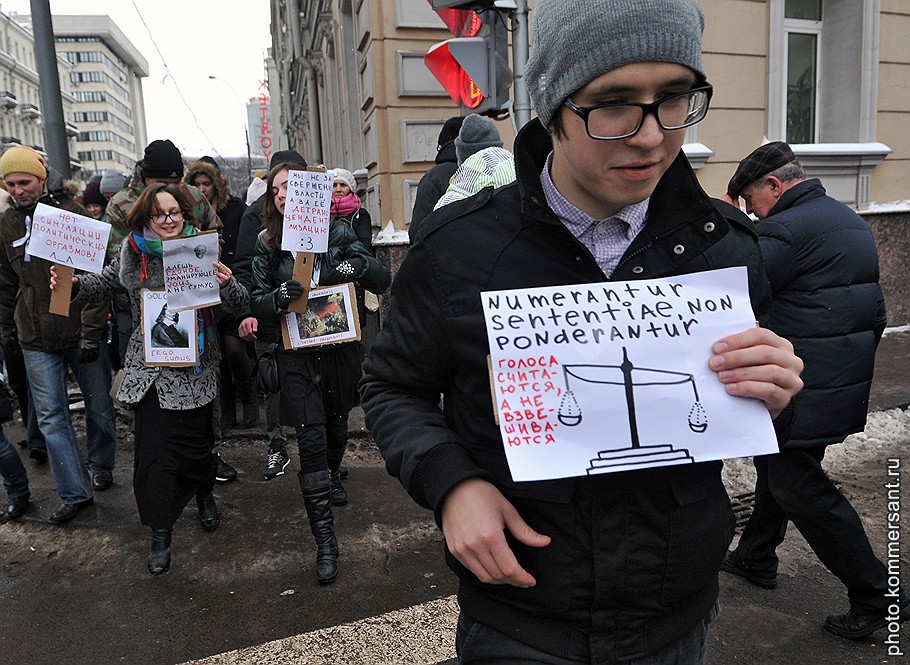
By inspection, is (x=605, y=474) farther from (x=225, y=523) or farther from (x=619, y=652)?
(x=225, y=523)

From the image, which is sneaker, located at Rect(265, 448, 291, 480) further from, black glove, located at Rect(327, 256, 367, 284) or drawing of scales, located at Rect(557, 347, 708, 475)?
drawing of scales, located at Rect(557, 347, 708, 475)

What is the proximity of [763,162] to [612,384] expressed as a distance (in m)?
2.51

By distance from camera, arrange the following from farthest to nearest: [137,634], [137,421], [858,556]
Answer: [137,421], [137,634], [858,556]

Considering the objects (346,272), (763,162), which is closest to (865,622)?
(763,162)

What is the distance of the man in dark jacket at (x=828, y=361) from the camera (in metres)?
2.99

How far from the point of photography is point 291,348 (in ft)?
12.5

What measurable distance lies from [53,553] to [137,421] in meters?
0.96

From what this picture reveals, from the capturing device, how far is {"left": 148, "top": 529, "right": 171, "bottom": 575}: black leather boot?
372 centimetres

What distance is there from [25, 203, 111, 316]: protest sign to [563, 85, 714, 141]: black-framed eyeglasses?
339 cm

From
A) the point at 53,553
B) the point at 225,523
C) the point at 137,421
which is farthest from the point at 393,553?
the point at 53,553

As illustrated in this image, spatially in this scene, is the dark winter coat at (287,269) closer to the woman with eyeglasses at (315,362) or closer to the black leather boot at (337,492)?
the woman with eyeglasses at (315,362)

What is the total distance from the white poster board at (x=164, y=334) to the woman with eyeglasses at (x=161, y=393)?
0.04 m

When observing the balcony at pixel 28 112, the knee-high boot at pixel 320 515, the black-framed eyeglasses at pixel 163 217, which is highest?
the balcony at pixel 28 112

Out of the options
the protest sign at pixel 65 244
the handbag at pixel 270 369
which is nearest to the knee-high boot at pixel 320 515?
the handbag at pixel 270 369
